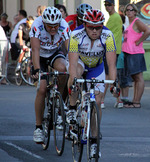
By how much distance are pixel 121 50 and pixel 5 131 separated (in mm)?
4106

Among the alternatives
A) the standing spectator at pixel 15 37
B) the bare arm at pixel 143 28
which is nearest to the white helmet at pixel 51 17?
the bare arm at pixel 143 28

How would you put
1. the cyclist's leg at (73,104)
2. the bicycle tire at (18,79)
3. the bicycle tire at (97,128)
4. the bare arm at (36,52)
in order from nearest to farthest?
the bicycle tire at (97,128)
the cyclist's leg at (73,104)
the bare arm at (36,52)
the bicycle tire at (18,79)

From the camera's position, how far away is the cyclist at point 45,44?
308 inches

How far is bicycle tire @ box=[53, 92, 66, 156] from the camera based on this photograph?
23.7ft

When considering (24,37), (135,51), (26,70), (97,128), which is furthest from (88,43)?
(24,37)

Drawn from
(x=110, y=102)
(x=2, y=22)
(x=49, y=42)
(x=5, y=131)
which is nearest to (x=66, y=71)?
(x=49, y=42)

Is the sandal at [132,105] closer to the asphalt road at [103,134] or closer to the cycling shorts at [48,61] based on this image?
the asphalt road at [103,134]

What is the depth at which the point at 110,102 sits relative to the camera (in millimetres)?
13336

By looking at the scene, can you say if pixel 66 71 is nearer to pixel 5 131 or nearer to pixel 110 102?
pixel 5 131

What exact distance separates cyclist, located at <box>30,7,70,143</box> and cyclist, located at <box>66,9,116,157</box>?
0.58 metres

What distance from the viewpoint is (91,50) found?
7.13 meters

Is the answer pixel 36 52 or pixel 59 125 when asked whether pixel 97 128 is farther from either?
pixel 36 52

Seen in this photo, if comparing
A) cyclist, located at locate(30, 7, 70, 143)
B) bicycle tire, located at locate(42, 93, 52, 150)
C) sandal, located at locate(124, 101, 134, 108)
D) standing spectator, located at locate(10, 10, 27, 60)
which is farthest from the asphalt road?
standing spectator, located at locate(10, 10, 27, 60)

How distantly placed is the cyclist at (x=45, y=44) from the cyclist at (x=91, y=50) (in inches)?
23.0
